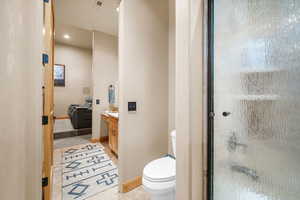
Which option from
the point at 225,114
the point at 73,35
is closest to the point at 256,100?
the point at 225,114

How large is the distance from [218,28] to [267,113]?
653 mm

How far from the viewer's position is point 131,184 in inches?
75.6

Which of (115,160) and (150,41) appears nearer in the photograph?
(150,41)

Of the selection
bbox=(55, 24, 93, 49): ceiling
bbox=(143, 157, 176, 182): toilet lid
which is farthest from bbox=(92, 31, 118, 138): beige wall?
bbox=(143, 157, 176, 182): toilet lid

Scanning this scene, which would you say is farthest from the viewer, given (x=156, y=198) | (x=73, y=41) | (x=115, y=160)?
(x=73, y=41)

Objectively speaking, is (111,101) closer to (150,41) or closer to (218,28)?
(150,41)

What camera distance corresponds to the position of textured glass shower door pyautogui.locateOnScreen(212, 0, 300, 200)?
30.0 inches

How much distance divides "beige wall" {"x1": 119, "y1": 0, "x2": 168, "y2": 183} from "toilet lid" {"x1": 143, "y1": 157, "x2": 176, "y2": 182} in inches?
19.1

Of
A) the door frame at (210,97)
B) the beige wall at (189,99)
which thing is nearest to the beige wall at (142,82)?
the beige wall at (189,99)

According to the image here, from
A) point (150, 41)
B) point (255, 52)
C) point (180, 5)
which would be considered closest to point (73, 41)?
point (150, 41)

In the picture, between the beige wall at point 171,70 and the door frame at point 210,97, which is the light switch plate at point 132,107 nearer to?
the beige wall at point 171,70

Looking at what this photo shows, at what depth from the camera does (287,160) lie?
0.78 metres

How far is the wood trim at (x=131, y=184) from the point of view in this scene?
73.3 inches

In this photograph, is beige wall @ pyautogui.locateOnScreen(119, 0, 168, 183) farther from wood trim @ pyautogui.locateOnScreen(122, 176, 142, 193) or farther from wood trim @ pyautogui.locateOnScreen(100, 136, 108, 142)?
wood trim @ pyautogui.locateOnScreen(100, 136, 108, 142)
